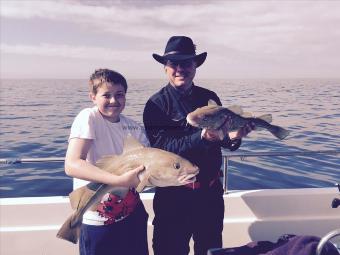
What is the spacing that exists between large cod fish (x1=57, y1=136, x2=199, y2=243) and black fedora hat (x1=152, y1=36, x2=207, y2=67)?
4.03 feet

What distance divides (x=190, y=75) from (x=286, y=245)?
1.89 metres

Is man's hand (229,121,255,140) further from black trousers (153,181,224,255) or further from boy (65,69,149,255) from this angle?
boy (65,69,149,255)

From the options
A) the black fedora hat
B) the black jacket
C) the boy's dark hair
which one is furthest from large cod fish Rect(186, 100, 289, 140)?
the boy's dark hair

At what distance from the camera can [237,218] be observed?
4.71m

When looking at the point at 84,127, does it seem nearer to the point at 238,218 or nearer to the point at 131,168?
the point at 131,168

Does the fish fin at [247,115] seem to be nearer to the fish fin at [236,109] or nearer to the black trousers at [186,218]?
the fish fin at [236,109]

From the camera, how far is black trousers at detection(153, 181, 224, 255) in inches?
139

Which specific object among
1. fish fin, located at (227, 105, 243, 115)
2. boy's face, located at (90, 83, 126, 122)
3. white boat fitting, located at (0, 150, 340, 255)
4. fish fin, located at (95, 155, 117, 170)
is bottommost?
white boat fitting, located at (0, 150, 340, 255)

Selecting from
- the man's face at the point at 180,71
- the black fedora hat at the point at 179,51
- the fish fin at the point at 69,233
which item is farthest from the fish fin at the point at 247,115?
the fish fin at the point at 69,233

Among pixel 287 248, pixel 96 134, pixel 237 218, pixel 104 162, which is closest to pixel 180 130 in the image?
pixel 96 134

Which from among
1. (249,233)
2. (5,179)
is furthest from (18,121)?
(249,233)

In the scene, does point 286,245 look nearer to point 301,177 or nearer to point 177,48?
point 177,48

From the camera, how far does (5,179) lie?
9.66m

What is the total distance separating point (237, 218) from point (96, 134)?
281cm
